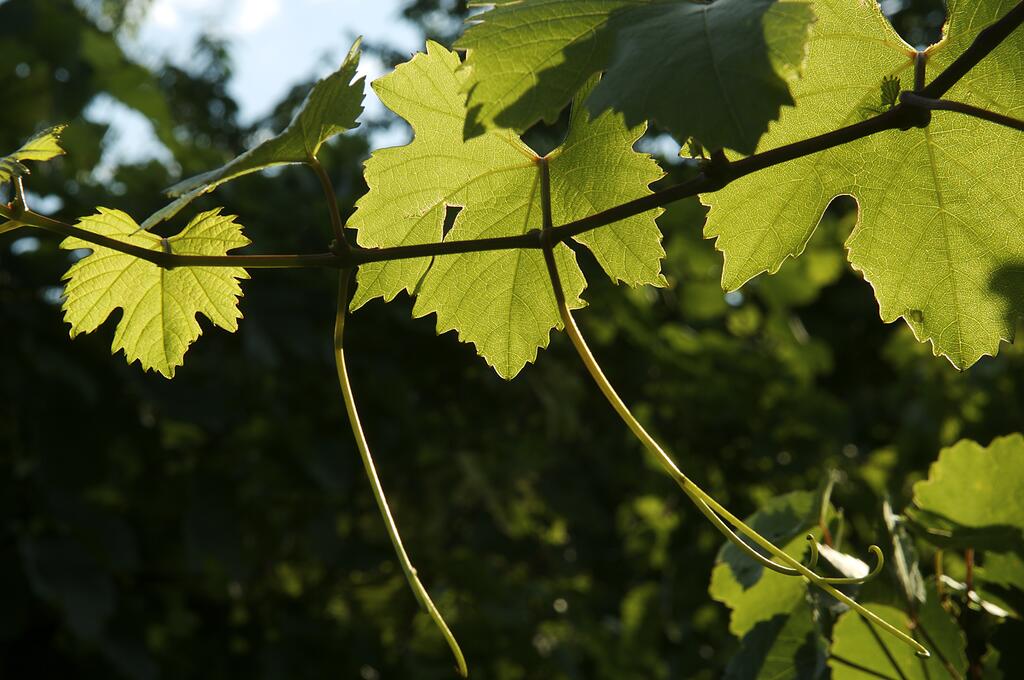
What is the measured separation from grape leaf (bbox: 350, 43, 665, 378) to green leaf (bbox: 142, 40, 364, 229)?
78 millimetres

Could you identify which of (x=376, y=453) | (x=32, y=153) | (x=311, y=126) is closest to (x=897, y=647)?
(x=311, y=126)

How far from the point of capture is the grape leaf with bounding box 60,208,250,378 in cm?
71

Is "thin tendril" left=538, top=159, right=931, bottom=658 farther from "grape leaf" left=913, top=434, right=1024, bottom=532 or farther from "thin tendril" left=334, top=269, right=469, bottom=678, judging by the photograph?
"grape leaf" left=913, top=434, right=1024, bottom=532

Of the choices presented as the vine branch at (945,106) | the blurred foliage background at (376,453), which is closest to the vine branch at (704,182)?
the vine branch at (945,106)

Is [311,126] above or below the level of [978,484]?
above

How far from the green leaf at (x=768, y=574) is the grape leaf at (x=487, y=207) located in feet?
1.04

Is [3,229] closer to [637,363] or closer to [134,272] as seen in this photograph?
[134,272]

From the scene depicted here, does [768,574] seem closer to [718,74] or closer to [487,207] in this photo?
[487,207]

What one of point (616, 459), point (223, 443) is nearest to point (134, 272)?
point (223, 443)

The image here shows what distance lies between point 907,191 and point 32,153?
1.76ft

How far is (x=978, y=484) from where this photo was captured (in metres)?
0.89

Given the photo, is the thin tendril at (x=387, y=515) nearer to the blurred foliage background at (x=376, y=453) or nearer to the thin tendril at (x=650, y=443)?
the thin tendril at (x=650, y=443)

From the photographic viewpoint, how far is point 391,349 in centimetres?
310

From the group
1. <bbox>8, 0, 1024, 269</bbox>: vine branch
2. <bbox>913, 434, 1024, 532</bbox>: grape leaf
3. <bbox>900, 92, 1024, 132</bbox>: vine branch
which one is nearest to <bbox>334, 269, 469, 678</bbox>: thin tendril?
<bbox>8, 0, 1024, 269</bbox>: vine branch
